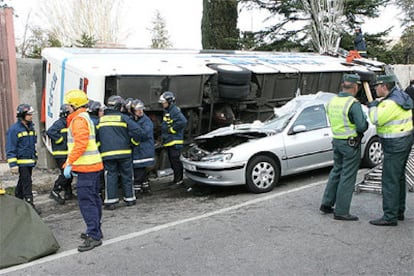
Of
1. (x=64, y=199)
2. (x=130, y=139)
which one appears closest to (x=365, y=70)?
(x=130, y=139)

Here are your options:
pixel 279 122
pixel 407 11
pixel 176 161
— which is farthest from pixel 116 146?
pixel 407 11

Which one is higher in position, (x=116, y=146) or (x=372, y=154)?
(x=116, y=146)

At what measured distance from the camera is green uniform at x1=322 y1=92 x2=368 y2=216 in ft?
16.6

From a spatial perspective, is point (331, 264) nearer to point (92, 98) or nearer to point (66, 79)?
point (92, 98)

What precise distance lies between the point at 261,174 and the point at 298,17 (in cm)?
1413

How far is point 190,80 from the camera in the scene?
823 centimetres

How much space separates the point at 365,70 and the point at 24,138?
827 cm

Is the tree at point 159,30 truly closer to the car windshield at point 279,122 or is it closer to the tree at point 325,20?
the tree at point 325,20

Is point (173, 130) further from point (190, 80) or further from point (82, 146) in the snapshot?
point (82, 146)

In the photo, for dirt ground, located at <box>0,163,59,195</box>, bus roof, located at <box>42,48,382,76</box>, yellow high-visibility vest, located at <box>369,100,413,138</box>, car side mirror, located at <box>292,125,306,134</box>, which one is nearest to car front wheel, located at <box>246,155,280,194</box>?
car side mirror, located at <box>292,125,306,134</box>

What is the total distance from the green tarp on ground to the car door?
3.97 meters

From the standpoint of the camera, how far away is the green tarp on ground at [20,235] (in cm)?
437

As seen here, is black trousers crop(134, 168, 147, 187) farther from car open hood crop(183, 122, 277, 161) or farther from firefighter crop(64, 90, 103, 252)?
firefighter crop(64, 90, 103, 252)

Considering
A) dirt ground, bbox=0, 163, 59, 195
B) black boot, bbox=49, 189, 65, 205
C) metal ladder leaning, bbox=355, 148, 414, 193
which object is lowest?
dirt ground, bbox=0, 163, 59, 195
